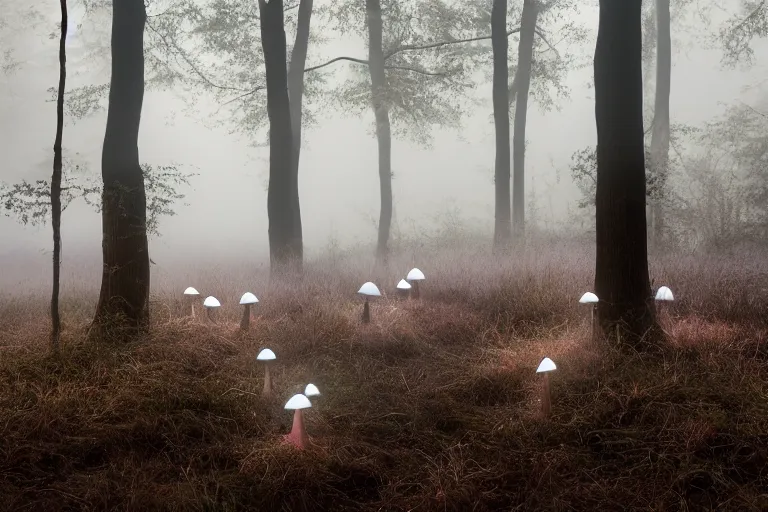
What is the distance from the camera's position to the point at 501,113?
14664mm

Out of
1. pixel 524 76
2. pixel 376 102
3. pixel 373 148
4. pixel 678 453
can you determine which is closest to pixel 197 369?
pixel 678 453

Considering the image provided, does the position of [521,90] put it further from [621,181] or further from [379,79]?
[621,181]

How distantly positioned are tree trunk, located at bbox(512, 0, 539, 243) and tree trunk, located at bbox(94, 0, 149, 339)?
11219mm

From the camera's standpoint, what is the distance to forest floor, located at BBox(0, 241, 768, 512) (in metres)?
Answer: 3.81

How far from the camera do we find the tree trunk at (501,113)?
46.4 feet

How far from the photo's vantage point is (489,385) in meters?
5.57

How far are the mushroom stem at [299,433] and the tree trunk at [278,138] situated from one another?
716 cm

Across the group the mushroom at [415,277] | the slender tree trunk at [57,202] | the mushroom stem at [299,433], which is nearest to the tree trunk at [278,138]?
the mushroom at [415,277]

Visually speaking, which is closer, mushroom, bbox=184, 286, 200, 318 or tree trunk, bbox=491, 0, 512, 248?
mushroom, bbox=184, 286, 200, 318

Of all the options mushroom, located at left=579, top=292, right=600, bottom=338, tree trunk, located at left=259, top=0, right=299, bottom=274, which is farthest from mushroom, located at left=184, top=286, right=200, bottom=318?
mushroom, located at left=579, top=292, right=600, bottom=338

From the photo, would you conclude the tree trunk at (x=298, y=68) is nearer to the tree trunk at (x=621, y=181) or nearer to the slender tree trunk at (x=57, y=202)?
Answer: the slender tree trunk at (x=57, y=202)

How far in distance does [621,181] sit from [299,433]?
4.35 meters

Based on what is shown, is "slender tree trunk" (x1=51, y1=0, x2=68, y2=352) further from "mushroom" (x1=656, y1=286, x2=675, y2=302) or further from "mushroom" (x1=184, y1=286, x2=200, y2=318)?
"mushroom" (x1=656, y1=286, x2=675, y2=302)

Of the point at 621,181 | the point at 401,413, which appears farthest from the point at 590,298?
the point at 401,413
